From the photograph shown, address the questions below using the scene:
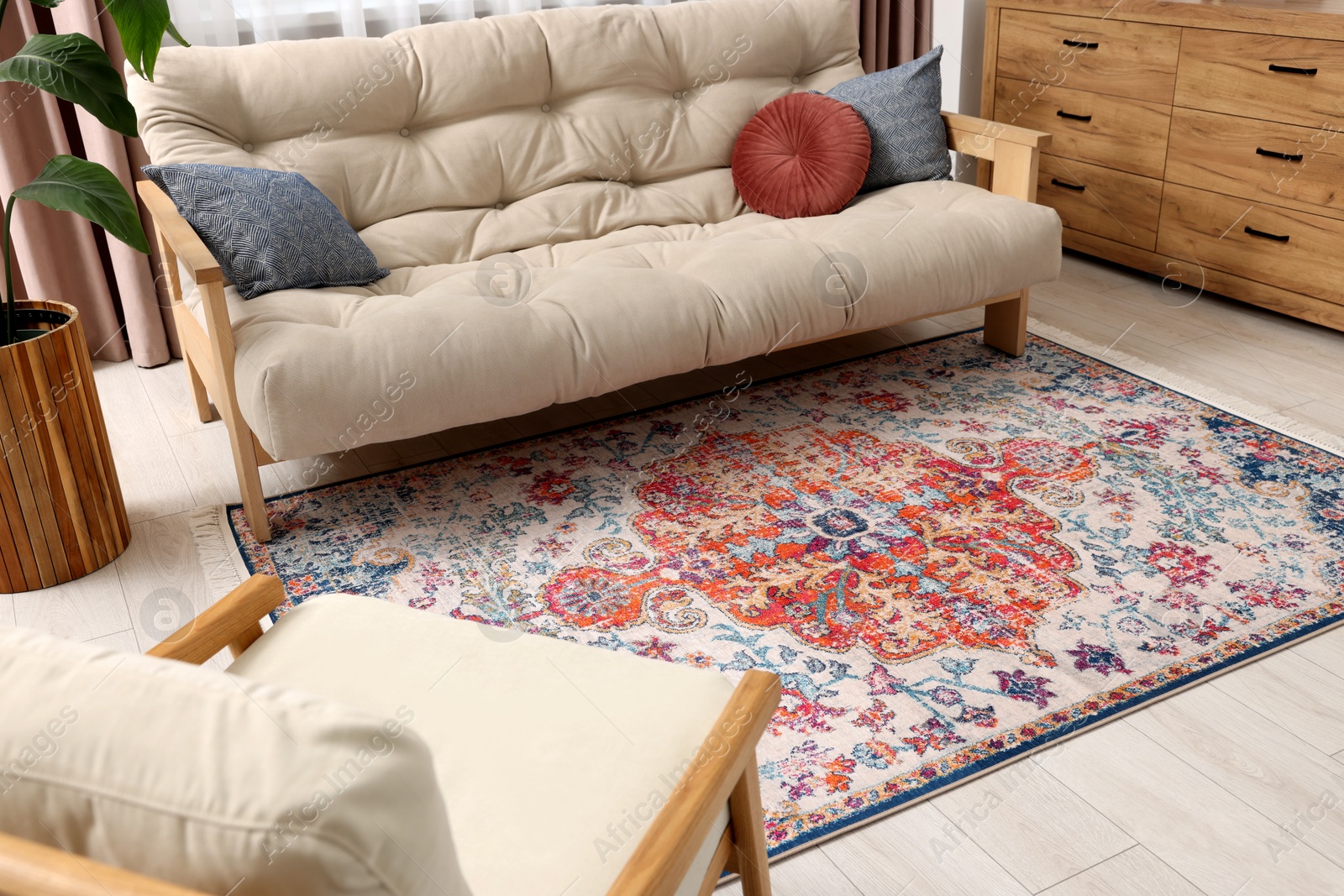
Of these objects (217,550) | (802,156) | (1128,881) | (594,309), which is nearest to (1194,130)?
(802,156)

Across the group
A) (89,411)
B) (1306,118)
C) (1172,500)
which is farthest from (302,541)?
(1306,118)

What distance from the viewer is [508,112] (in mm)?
2787

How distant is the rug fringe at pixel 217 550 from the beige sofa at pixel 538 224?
84 millimetres

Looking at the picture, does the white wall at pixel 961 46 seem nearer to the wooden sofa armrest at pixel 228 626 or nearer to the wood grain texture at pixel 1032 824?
the wood grain texture at pixel 1032 824

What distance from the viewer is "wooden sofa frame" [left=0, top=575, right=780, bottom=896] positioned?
569 millimetres

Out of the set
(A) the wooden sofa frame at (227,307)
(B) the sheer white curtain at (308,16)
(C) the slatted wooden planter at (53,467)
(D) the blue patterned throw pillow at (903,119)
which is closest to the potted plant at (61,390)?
(C) the slatted wooden planter at (53,467)

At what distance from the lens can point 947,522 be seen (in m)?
2.12

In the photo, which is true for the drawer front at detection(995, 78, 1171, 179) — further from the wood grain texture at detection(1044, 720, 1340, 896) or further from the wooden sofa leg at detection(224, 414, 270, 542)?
the wooden sofa leg at detection(224, 414, 270, 542)

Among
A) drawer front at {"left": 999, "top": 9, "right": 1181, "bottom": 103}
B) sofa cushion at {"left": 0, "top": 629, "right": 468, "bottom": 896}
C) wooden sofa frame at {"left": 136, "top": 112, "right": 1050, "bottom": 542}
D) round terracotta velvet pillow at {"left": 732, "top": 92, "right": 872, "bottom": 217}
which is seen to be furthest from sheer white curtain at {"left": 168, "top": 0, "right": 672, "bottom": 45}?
sofa cushion at {"left": 0, "top": 629, "right": 468, "bottom": 896}

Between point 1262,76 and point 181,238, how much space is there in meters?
2.63

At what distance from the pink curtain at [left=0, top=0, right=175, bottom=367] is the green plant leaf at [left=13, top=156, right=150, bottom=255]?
1.05 meters

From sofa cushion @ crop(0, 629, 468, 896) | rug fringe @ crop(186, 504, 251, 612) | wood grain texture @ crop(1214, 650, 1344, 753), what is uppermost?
sofa cushion @ crop(0, 629, 468, 896)

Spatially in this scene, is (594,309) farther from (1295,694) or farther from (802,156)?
(1295,694)

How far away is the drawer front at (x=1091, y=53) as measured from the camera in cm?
308
